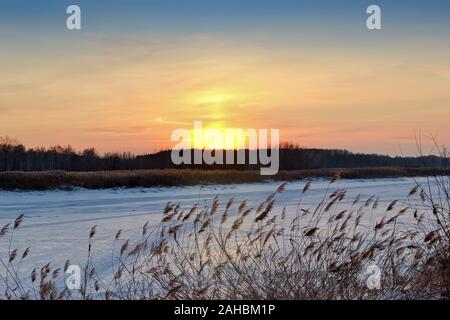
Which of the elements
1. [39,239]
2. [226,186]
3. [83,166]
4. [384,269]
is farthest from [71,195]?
[83,166]

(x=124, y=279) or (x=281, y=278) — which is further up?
(x=281, y=278)

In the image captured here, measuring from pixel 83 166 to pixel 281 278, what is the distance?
86.6 meters

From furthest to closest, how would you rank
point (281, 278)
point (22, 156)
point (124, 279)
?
point (22, 156), point (124, 279), point (281, 278)

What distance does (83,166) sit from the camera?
88500 mm

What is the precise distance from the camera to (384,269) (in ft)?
18.6

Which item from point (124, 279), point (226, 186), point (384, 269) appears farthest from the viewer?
point (226, 186)

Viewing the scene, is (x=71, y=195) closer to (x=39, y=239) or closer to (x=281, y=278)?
(x=39, y=239)

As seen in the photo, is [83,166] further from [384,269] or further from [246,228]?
[384,269]

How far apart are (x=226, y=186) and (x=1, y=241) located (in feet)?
77.1
